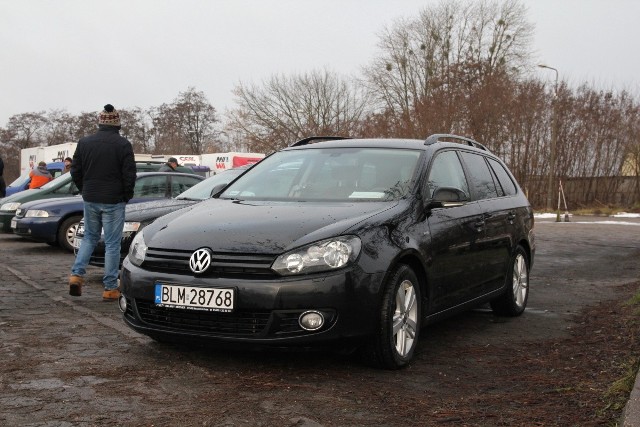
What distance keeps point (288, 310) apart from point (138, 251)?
1213mm

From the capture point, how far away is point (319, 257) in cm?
414

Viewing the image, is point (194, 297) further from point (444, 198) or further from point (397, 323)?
point (444, 198)

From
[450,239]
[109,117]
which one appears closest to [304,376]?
[450,239]

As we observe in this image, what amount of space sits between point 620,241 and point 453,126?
22.6 m

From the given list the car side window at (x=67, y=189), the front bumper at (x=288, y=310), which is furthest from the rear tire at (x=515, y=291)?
the car side window at (x=67, y=189)

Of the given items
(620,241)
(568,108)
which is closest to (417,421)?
(620,241)

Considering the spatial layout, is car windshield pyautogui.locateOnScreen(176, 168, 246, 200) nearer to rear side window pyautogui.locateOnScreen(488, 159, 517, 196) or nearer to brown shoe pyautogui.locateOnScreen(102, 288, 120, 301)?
brown shoe pyautogui.locateOnScreen(102, 288, 120, 301)

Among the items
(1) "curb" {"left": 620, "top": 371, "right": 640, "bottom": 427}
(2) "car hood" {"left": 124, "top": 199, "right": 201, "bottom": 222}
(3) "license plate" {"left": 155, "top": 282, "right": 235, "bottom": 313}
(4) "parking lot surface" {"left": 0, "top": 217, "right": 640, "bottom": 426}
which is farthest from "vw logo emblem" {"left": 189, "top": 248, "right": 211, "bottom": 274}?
(2) "car hood" {"left": 124, "top": 199, "right": 201, "bottom": 222}

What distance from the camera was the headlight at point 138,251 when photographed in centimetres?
459

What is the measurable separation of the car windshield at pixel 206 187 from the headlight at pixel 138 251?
3.92m

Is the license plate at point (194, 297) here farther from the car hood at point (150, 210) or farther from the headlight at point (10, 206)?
the headlight at point (10, 206)

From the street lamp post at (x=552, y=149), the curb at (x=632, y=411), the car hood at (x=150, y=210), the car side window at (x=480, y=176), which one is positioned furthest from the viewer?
the street lamp post at (x=552, y=149)

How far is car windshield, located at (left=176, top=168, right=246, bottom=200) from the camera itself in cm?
902

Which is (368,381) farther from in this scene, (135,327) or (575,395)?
(135,327)
